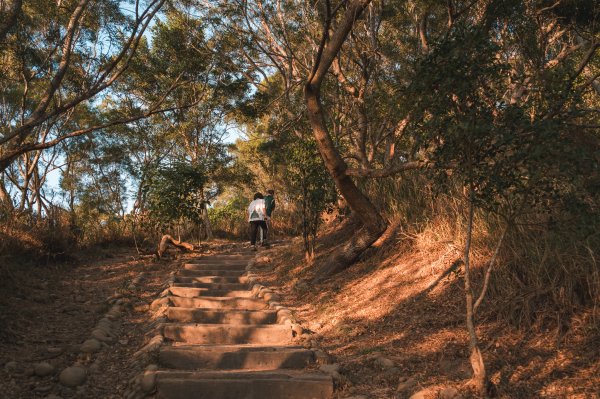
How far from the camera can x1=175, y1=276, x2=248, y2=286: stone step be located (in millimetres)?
8289

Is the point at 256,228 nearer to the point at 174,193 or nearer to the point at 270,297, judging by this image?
the point at 174,193

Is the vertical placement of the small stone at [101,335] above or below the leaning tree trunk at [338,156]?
below

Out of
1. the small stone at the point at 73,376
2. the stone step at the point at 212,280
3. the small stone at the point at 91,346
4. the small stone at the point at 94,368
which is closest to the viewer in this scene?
the small stone at the point at 73,376

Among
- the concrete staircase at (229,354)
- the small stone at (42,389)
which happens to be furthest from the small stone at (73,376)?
the concrete staircase at (229,354)

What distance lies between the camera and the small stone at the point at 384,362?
4.29 metres

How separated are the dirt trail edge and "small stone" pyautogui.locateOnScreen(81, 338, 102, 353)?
616mm

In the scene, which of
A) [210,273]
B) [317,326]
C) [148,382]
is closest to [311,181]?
[210,273]

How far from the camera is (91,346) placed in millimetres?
4840

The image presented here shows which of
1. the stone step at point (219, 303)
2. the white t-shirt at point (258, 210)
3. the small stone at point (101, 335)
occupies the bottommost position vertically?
the small stone at point (101, 335)

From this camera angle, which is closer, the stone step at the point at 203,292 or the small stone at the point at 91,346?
the small stone at the point at 91,346

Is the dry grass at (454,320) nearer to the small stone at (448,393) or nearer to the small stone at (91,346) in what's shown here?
the small stone at (448,393)

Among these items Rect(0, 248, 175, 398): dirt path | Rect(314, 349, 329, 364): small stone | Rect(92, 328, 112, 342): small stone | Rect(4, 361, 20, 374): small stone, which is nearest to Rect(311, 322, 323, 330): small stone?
Rect(314, 349, 329, 364): small stone

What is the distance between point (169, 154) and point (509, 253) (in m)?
16.8

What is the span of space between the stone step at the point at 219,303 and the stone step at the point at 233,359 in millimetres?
2027
